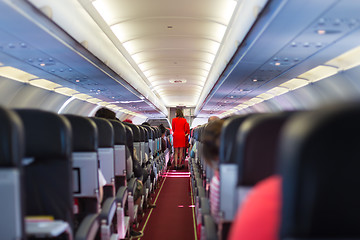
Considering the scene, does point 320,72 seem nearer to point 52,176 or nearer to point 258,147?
point 258,147

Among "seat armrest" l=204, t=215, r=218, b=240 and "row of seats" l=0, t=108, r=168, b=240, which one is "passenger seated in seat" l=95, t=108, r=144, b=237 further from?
"seat armrest" l=204, t=215, r=218, b=240

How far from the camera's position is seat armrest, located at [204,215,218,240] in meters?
2.59

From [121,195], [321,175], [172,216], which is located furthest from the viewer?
[172,216]

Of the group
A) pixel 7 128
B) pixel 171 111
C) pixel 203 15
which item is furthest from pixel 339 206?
pixel 171 111

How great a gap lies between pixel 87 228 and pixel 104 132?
1.25 m

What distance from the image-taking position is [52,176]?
7.28 ft

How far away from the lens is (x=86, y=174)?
298 centimetres

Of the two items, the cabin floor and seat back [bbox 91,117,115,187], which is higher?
seat back [bbox 91,117,115,187]

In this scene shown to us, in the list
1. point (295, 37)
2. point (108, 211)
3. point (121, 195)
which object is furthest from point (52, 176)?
point (295, 37)

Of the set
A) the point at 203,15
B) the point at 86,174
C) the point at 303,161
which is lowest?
the point at 86,174

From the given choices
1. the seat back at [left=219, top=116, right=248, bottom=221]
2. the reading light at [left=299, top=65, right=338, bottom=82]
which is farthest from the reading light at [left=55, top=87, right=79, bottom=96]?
the seat back at [left=219, top=116, right=248, bottom=221]

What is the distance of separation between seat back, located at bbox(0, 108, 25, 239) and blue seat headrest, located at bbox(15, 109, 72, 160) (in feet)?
1.71

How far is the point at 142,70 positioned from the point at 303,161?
1435cm

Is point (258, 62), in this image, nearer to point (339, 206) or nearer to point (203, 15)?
point (203, 15)
